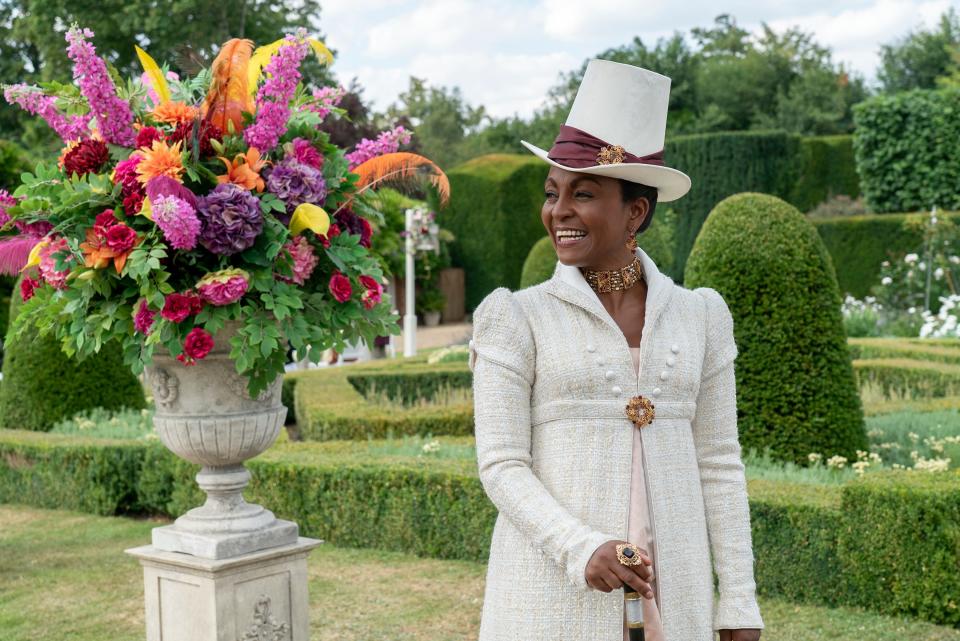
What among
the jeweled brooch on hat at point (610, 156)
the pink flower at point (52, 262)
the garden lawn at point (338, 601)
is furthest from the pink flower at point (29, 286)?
the jeweled brooch on hat at point (610, 156)

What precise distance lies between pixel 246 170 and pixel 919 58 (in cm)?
3461

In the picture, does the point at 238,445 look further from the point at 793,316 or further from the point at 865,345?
the point at 865,345

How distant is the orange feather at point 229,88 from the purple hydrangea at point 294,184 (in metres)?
0.23

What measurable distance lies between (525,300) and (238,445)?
1.99 metres

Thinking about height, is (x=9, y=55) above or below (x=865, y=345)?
above

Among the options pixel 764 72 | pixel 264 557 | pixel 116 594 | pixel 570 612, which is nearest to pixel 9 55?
pixel 764 72

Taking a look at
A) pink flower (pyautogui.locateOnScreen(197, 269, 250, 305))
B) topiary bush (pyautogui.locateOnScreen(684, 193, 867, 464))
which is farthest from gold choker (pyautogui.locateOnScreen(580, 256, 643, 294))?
topiary bush (pyautogui.locateOnScreen(684, 193, 867, 464))

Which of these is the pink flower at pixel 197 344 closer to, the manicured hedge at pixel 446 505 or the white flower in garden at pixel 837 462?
the manicured hedge at pixel 446 505

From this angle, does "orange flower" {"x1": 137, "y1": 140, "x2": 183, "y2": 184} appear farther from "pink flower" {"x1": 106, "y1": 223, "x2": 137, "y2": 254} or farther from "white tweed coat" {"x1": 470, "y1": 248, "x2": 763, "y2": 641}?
"white tweed coat" {"x1": 470, "y1": 248, "x2": 763, "y2": 641}

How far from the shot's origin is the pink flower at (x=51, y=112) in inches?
143

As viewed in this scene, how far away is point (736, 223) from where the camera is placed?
6.20 m

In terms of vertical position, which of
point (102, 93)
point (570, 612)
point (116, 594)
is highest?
point (102, 93)

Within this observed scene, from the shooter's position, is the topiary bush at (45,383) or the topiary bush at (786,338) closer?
the topiary bush at (786,338)

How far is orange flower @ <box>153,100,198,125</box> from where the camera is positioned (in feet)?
11.6
